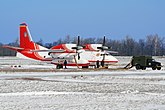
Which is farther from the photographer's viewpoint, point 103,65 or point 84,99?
point 103,65

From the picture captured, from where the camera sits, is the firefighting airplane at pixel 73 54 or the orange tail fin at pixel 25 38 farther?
the orange tail fin at pixel 25 38

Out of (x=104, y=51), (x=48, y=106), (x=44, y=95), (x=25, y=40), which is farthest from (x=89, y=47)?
(x=48, y=106)

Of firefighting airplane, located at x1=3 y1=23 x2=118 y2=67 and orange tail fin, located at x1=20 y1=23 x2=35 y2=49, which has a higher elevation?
orange tail fin, located at x1=20 y1=23 x2=35 y2=49

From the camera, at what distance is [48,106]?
1512 centimetres

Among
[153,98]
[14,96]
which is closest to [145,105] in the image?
[153,98]

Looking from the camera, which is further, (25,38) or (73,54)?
(25,38)

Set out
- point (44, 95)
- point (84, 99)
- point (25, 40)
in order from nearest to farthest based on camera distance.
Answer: point (84, 99) → point (44, 95) → point (25, 40)

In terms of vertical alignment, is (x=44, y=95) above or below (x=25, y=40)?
below

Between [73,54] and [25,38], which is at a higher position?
[25,38]

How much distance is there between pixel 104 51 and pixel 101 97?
4209 centimetres

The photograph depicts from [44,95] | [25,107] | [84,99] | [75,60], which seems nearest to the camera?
[25,107]

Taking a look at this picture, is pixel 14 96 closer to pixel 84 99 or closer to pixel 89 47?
pixel 84 99

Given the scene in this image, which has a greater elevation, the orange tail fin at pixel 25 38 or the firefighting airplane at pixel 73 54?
the orange tail fin at pixel 25 38

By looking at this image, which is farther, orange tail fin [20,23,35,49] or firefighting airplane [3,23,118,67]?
orange tail fin [20,23,35,49]
